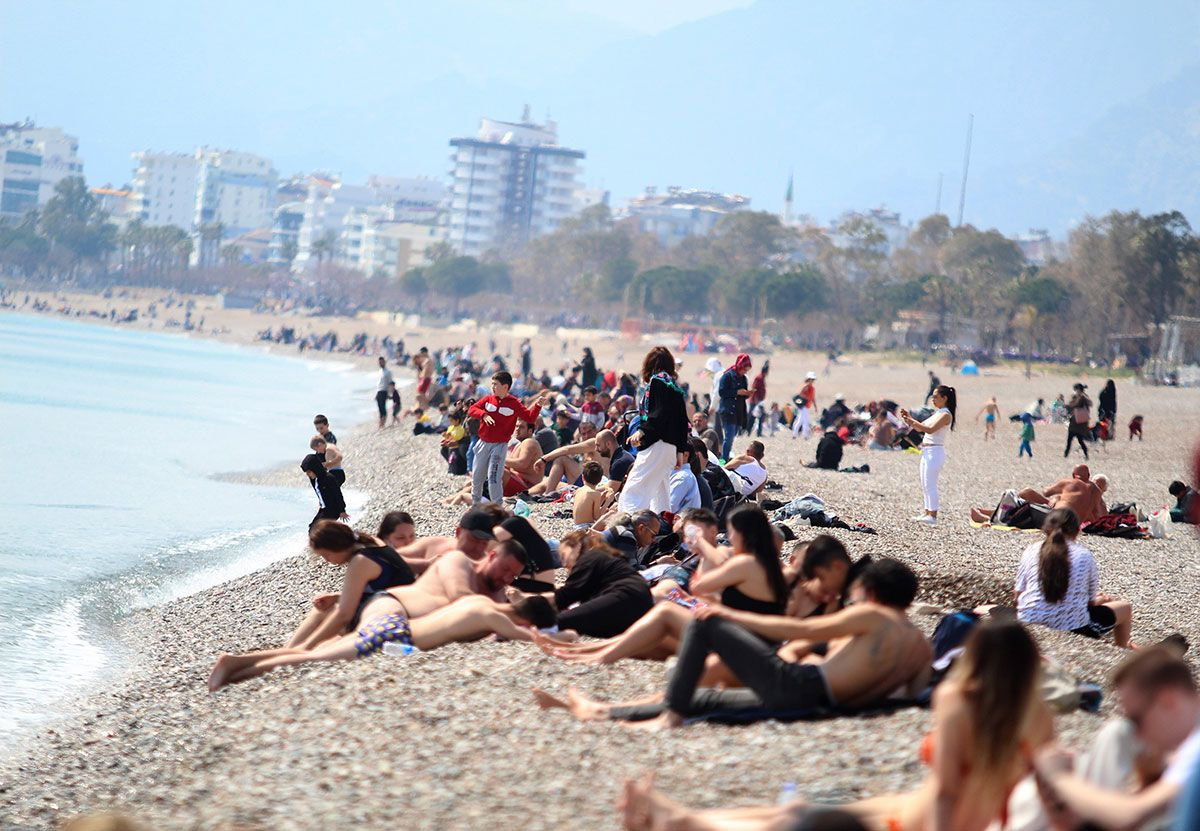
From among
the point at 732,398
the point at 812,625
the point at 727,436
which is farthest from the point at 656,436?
the point at 727,436

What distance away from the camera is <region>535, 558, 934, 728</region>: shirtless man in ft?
17.6

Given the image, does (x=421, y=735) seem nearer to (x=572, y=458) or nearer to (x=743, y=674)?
(x=743, y=674)

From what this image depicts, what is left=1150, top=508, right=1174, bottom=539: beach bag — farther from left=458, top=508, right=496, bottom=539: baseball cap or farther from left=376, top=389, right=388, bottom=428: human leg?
left=376, top=389, right=388, bottom=428: human leg

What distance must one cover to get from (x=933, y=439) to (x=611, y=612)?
6662mm

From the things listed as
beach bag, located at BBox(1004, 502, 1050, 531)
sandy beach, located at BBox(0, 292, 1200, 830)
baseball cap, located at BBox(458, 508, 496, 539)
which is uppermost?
baseball cap, located at BBox(458, 508, 496, 539)

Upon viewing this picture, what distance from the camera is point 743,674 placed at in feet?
18.0

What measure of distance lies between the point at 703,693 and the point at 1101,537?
30.8 feet

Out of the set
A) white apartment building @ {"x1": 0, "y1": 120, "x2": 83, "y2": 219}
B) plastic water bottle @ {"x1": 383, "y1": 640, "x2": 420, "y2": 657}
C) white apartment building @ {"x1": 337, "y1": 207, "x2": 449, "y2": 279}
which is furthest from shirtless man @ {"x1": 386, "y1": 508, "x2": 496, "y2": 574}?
white apartment building @ {"x1": 0, "y1": 120, "x2": 83, "y2": 219}

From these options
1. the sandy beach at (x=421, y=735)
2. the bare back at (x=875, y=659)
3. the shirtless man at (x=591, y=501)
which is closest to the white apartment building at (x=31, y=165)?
the shirtless man at (x=591, y=501)

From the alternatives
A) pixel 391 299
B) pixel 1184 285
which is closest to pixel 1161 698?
pixel 1184 285

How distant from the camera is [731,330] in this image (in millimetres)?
90000

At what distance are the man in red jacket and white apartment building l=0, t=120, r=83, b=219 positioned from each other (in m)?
170

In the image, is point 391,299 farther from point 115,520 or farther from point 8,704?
point 8,704

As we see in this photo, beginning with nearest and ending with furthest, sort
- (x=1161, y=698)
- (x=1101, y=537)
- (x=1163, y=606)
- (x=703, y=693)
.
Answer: (x=1161, y=698) < (x=703, y=693) < (x=1163, y=606) < (x=1101, y=537)
